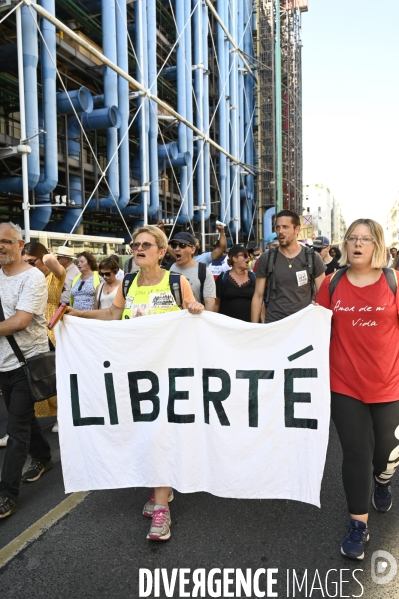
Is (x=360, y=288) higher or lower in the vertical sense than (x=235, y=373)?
higher

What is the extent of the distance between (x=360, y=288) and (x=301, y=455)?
1.04 m

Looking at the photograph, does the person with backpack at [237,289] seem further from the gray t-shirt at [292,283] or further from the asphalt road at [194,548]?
the asphalt road at [194,548]

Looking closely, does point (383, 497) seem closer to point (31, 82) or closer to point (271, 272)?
point (271, 272)

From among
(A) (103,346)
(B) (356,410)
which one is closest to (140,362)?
(A) (103,346)

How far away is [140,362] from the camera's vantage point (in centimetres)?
330

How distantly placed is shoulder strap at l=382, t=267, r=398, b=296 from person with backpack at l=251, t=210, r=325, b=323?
1.64 meters

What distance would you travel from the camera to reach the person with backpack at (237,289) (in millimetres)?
5738

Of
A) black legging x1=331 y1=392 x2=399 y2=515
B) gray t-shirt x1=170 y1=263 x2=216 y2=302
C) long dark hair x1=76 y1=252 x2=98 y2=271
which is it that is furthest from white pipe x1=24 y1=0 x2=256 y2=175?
black legging x1=331 y1=392 x2=399 y2=515

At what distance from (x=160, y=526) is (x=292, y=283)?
2.37m

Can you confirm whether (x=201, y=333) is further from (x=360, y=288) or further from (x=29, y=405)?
(x=29, y=405)

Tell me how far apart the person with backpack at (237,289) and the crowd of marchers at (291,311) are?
2.70 ft

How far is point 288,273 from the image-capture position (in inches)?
181

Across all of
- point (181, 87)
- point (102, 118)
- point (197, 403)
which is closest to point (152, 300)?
point (197, 403)

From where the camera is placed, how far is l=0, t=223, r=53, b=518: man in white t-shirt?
3.47 meters
